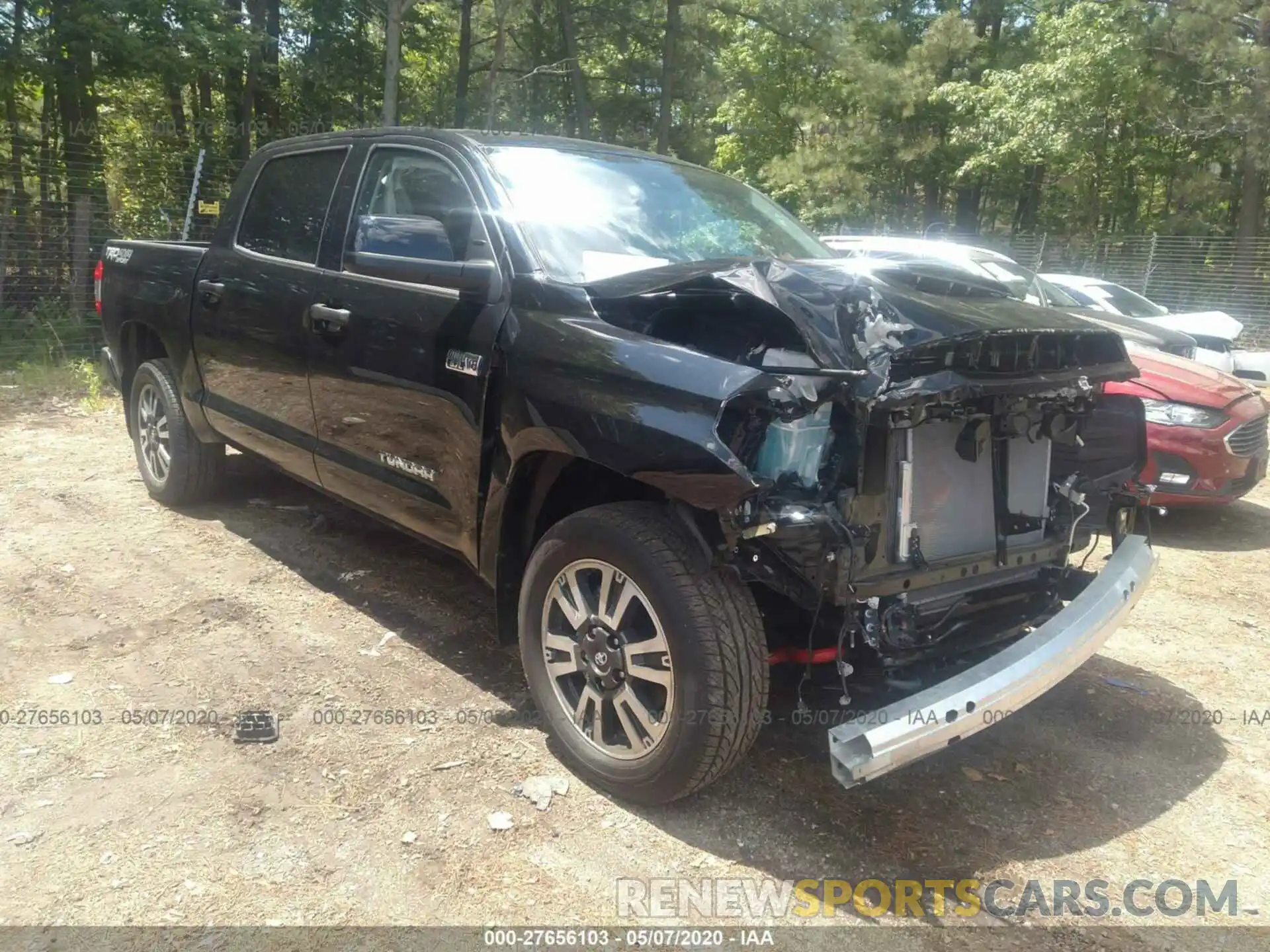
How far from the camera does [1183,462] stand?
588 cm

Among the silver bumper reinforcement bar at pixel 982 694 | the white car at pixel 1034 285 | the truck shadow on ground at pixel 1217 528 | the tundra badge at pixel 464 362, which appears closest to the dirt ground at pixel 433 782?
the silver bumper reinforcement bar at pixel 982 694

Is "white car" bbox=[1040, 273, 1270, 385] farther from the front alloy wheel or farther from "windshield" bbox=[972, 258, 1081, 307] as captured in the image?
the front alloy wheel

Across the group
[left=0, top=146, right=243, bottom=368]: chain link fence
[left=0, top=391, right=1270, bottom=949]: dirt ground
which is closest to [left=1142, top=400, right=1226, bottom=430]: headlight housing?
[left=0, top=391, right=1270, bottom=949]: dirt ground

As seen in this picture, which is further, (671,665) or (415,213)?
(415,213)

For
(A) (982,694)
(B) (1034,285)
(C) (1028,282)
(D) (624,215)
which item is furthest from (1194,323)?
(A) (982,694)

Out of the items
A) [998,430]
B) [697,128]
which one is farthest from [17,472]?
[697,128]

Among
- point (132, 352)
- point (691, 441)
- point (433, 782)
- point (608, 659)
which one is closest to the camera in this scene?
point (691, 441)

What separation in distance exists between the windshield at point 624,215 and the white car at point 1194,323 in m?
7.71

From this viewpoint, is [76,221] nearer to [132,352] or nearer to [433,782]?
[132,352]

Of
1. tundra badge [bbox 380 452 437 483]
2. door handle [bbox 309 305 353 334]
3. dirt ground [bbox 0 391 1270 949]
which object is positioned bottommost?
dirt ground [bbox 0 391 1270 949]

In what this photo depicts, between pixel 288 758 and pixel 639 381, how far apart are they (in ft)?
5.52

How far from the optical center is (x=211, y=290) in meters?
4.71

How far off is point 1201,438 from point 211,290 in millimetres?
5572

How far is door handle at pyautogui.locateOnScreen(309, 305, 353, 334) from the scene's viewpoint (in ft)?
12.4
